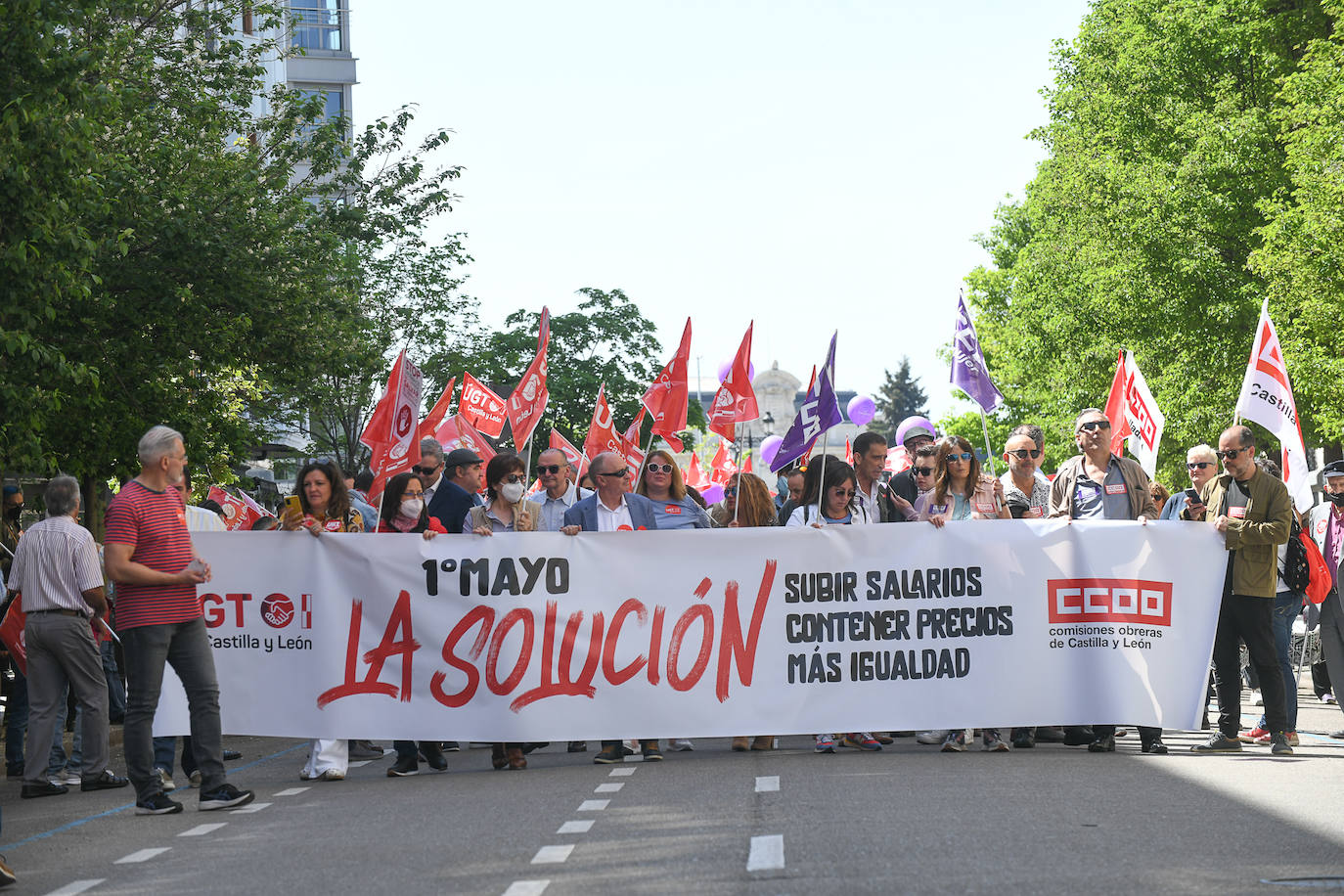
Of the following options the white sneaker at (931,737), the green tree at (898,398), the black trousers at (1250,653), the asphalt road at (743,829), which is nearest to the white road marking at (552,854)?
the asphalt road at (743,829)

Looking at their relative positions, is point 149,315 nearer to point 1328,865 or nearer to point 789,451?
point 789,451

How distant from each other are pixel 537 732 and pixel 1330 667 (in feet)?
16.6

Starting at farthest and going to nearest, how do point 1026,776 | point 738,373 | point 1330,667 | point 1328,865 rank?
point 738,373 < point 1330,667 < point 1026,776 < point 1328,865

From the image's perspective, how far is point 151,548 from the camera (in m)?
9.55

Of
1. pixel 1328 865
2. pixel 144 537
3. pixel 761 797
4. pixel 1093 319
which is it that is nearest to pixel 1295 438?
pixel 761 797

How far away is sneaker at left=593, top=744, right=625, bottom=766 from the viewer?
11445 millimetres

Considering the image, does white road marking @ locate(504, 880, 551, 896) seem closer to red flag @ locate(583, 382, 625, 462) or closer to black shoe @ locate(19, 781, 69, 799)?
black shoe @ locate(19, 781, 69, 799)

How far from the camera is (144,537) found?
9547 mm

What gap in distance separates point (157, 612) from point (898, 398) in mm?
150054

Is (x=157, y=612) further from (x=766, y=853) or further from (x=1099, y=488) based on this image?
(x=1099, y=488)

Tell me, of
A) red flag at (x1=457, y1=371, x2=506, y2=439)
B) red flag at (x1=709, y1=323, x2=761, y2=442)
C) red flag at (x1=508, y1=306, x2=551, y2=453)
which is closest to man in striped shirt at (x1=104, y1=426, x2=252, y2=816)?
red flag at (x1=508, y1=306, x2=551, y2=453)

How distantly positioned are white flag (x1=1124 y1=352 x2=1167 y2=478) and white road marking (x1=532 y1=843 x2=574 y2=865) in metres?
9.75

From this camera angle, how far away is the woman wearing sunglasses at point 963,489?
1192 centimetres

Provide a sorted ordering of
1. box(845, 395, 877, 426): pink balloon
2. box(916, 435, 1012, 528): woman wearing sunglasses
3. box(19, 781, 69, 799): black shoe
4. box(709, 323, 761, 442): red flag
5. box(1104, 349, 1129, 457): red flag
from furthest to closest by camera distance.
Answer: box(845, 395, 877, 426): pink balloon, box(709, 323, 761, 442): red flag, box(1104, 349, 1129, 457): red flag, box(916, 435, 1012, 528): woman wearing sunglasses, box(19, 781, 69, 799): black shoe
